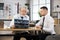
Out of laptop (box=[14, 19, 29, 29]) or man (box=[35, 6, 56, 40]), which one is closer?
man (box=[35, 6, 56, 40])

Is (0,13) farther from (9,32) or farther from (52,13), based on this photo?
(9,32)

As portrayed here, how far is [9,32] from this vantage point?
12.2 ft

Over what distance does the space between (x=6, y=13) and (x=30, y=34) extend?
5.61 m

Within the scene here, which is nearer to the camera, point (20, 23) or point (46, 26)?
point (46, 26)

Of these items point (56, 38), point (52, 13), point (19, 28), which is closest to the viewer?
point (56, 38)

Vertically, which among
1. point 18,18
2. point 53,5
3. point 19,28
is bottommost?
point 19,28

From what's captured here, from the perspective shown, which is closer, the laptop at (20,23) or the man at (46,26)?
the man at (46,26)

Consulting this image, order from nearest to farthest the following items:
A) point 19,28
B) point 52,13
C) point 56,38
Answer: point 56,38 < point 19,28 < point 52,13

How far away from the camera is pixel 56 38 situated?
2.20m

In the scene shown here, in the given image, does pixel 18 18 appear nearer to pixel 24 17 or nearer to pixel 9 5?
pixel 24 17

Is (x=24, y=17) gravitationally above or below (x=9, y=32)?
above

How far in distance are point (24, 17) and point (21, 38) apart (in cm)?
49

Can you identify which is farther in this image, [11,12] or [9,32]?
[11,12]

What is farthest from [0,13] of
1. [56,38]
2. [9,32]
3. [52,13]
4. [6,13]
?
[56,38]
